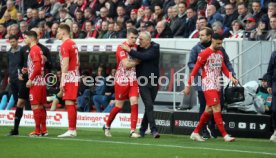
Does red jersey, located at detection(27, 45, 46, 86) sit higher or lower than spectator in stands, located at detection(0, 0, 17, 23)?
lower

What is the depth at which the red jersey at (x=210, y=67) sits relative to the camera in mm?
15758

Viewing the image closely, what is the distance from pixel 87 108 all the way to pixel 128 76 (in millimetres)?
7304

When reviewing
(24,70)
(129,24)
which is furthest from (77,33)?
(24,70)

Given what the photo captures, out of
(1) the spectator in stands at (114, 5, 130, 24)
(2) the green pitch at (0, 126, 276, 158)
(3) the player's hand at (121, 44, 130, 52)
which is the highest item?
(1) the spectator in stands at (114, 5, 130, 24)

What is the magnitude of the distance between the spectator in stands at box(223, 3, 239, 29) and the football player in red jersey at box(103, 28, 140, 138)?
6076 mm

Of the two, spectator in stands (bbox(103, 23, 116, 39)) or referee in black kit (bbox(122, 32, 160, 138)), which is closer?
referee in black kit (bbox(122, 32, 160, 138))

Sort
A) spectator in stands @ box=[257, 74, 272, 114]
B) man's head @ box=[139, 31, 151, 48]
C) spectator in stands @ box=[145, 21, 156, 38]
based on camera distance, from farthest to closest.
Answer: spectator in stands @ box=[145, 21, 156, 38]
spectator in stands @ box=[257, 74, 272, 114]
man's head @ box=[139, 31, 151, 48]

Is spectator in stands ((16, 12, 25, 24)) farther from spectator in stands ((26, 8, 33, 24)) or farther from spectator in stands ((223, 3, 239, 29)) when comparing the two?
spectator in stands ((223, 3, 239, 29))

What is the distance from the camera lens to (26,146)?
1440 centimetres

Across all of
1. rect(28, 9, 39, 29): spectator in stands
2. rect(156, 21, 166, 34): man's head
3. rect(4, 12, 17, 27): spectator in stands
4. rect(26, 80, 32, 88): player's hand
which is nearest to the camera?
rect(26, 80, 32, 88): player's hand

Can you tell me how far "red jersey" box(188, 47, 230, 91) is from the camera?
51.7ft

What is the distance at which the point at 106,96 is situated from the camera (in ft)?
76.9

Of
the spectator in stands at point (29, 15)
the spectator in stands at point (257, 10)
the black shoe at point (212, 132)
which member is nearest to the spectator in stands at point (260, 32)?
the spectator in stands at point (257, 10)

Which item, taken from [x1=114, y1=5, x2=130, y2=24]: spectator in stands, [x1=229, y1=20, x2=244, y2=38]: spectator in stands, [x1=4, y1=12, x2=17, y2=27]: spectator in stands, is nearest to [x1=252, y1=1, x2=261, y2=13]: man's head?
[x1=229, y1=20, x2=244, y2=38]: spectator in stands
